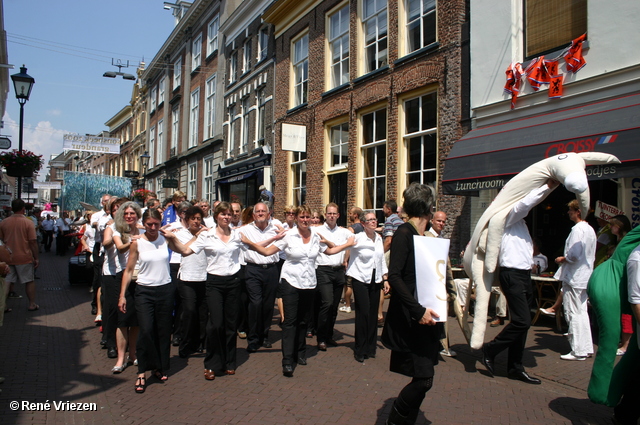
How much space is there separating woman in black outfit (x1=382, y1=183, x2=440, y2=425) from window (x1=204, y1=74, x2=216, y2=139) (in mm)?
22643

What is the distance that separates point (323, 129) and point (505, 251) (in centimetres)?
1060

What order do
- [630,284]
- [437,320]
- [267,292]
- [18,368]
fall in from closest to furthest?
1. [437,320]
2. [630,284]
3. [18,368]
4. [267,292]

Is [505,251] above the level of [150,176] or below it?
below

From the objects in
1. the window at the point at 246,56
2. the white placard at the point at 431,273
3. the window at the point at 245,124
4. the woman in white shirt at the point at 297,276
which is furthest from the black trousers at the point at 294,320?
the window at the point at 246,56

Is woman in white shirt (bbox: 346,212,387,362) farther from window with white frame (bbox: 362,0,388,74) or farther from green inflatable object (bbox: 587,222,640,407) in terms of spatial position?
window with white frame (bbox: 362,0,388,74)

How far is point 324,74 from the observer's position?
591 inches

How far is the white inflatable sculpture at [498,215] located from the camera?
15.4ft

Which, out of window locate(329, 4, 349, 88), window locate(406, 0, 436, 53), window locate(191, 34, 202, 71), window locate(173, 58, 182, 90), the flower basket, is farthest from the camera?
window locate(173, 58, 182, 90)

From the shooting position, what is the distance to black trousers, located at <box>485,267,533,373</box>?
493 centimetres

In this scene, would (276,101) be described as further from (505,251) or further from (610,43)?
(505,251)

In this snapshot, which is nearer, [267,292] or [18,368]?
[18,368]

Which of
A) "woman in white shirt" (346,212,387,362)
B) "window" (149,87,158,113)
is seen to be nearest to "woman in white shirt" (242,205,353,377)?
"woman in white shirt" (346,212,387,362)

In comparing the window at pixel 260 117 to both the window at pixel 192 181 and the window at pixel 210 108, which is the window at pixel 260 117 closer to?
the window at pixel 210 108

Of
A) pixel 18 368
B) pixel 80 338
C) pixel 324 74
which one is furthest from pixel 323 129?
pixel 18 368
